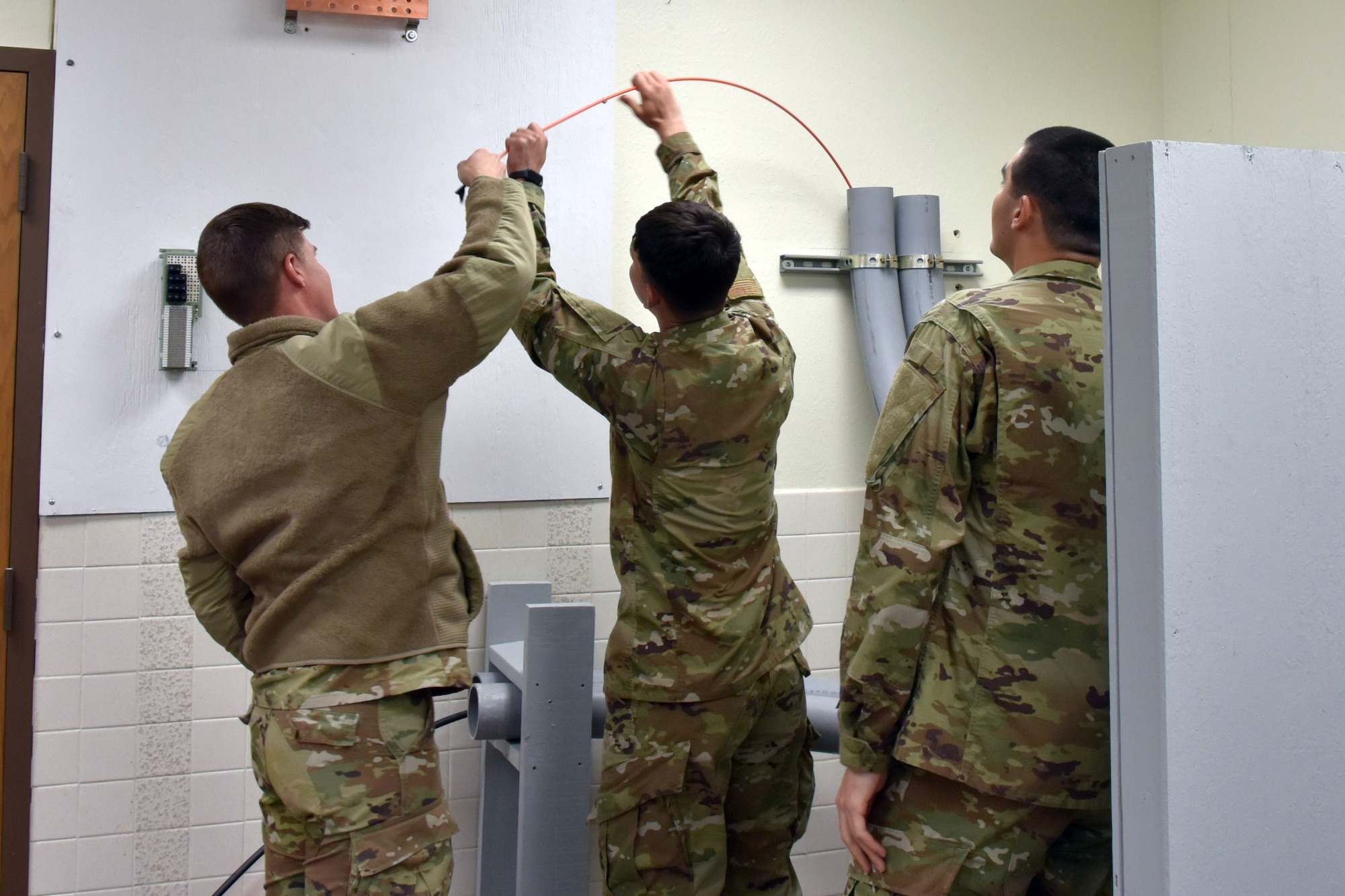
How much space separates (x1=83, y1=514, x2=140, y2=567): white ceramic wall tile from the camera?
92.9 inches

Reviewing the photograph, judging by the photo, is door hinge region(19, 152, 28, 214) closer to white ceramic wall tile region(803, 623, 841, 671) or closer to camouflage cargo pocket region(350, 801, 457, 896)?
camouflage cargo pocket region(350, 801, 457, 896)

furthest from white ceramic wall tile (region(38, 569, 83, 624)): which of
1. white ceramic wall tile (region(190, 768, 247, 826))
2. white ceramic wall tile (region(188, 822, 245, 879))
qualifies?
white ceramic wall tile (region(188, 822, 245, 879))

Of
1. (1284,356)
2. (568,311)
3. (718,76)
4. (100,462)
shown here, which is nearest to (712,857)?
(568,311)

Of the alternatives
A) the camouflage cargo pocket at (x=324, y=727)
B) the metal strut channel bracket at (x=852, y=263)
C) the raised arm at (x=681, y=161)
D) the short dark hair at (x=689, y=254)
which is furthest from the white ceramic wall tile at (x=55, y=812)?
the metal strut channel bracket at (x=852, y=263)

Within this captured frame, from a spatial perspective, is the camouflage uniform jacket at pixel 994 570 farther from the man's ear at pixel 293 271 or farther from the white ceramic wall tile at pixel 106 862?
the white ceramic wall tile at pixel 106 862

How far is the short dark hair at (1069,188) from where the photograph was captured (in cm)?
150

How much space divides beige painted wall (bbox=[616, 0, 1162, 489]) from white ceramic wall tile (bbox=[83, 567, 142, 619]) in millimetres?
1339

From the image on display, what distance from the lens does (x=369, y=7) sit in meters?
2.52

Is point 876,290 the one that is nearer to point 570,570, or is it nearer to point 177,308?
point 570,570

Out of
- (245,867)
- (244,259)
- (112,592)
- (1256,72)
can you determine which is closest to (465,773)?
(245,867)

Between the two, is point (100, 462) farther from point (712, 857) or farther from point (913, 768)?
point (913, 768)

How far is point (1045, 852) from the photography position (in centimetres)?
141

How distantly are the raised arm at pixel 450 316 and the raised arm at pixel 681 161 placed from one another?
610mm

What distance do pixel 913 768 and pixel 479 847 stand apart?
58.0 inches
